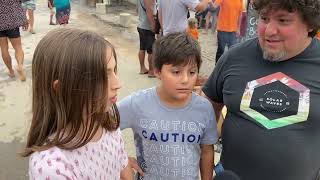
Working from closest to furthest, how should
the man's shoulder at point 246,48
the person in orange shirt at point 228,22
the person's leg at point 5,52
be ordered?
the man's shoulder at point 246,48 < the person's leg at point 5,52 < the person in orange shirt at point 228,22

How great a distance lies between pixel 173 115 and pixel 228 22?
416 centimetres

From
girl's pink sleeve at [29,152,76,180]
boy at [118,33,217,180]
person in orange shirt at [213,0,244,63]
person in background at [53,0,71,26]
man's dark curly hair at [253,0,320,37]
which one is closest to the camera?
girl's pink sleeve at [29,152,76,180]

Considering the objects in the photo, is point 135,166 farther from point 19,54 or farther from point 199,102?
point 19,54

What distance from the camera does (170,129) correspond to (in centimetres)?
191

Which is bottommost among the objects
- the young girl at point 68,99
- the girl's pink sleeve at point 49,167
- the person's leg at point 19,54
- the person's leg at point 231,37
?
the person's leg at point 19,54

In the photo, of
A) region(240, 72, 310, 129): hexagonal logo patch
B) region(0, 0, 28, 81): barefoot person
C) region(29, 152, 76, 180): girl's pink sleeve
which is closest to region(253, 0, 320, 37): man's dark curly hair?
region(240, 72, 310, 129): hexagonal logo patch

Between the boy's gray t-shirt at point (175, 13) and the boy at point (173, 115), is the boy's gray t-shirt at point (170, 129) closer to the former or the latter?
the boy at point (173, 115)

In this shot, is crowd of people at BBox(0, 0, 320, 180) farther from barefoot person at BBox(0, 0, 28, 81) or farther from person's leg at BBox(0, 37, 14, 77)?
person's leg at BBox(0, 37, 14, 77)

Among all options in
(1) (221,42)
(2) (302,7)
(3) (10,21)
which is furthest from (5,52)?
(2) (302,7)

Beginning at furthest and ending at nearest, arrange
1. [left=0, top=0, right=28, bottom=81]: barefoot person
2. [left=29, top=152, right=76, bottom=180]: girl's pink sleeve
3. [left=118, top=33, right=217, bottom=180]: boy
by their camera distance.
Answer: [left=0, top=0, right=28, bottom=81]: barefoot person → [left=118, top=33, right=217, bottom=180]: boy → [left=29, top=152, right=76, bottom=180]: girl's pink sleeve

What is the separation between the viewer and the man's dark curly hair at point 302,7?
1.78 meters

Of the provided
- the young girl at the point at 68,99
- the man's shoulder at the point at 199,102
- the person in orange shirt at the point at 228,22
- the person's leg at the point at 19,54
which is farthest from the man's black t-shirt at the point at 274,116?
the person's leg at the point at 19,54

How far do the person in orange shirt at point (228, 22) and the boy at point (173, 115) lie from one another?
3.93 m

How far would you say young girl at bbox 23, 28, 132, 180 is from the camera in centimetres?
130
